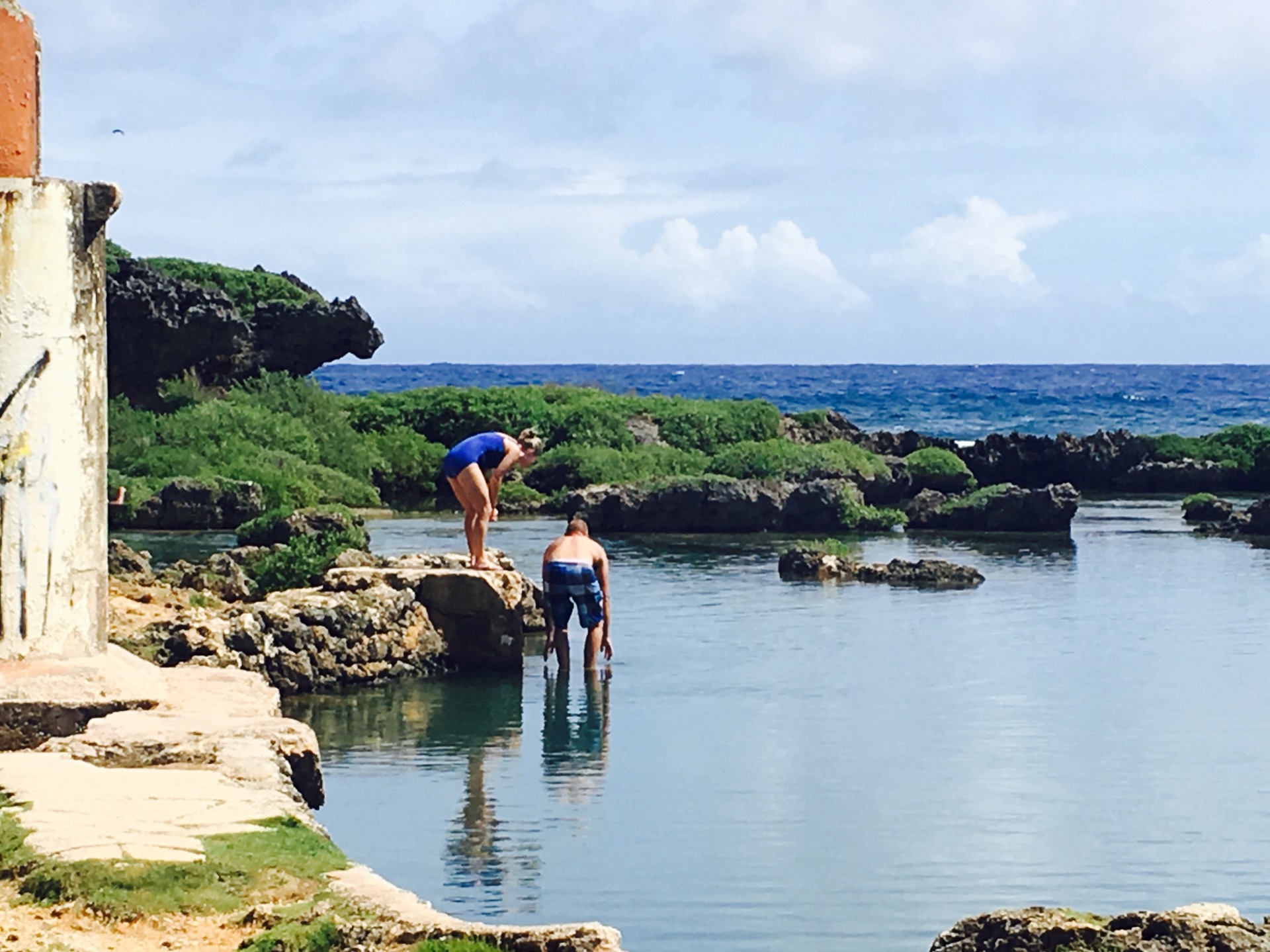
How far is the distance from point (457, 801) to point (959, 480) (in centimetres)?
2706

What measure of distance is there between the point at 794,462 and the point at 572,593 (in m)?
20.2

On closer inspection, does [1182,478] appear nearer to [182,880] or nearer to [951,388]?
[182,880]

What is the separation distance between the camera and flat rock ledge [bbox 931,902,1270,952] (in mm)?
6328

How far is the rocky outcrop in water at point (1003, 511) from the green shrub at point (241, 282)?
15.9 meters

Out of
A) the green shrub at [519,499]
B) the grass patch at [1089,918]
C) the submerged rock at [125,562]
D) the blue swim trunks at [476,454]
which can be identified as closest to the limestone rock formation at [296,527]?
the submerged rock at [125,562]

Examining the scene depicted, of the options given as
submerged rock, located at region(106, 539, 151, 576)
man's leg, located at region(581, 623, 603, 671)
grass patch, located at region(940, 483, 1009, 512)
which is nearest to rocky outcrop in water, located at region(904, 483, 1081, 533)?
grass patch, located at region(940, 483, 1009, 512)

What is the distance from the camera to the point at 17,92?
10.4 m

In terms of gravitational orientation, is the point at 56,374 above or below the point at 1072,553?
above

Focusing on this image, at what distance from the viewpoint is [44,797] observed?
8.46 metres

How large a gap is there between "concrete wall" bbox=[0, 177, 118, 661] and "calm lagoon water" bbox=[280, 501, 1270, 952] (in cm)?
193

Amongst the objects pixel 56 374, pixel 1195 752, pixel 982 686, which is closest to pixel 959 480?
pixel 982 686

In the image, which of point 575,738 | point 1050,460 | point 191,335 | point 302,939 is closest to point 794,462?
point 1050,460

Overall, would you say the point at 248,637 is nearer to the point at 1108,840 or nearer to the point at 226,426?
the point at 1108,840

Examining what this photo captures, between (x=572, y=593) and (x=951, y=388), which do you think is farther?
(x=951, y=388)
